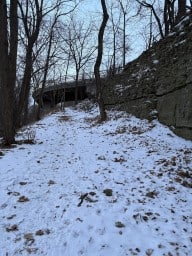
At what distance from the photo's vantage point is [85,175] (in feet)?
17.6

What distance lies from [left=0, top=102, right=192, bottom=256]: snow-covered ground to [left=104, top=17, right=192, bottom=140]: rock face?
1.05 m

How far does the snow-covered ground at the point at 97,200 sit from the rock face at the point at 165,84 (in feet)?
3.44

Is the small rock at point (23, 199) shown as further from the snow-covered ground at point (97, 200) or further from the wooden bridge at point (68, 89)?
the wooden bridge at point (68, 89)

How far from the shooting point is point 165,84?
9.53 metres

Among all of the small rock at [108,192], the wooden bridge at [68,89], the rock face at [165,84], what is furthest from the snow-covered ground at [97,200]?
the wooden bridge at [68,89]

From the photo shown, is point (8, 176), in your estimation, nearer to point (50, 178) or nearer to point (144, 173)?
point (50, 178)

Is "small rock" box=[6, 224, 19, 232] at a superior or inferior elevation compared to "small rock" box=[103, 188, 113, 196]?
inferior

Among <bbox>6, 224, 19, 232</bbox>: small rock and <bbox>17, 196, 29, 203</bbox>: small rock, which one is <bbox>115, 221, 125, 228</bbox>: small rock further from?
<bbox>17, 196, 29, 203</bbox>: small rock

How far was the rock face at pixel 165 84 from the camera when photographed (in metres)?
7.88

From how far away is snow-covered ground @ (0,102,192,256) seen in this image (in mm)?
3068

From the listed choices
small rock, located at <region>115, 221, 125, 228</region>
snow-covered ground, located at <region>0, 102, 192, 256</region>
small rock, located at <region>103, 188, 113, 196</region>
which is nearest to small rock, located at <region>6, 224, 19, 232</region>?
snow-covered ground, located at <region>0, 102, 192, 256</region>

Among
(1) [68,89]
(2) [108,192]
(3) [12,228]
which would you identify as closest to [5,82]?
(2) [108,192]

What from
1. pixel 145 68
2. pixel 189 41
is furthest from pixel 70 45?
pixel 189 41

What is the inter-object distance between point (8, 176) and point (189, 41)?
290 inches
